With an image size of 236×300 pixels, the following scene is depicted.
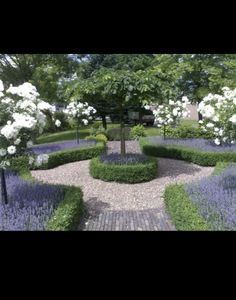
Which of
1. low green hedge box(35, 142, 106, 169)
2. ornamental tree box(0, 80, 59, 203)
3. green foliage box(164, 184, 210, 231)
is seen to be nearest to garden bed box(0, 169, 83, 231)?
ornamental tree box(0, 80, 59, 203)

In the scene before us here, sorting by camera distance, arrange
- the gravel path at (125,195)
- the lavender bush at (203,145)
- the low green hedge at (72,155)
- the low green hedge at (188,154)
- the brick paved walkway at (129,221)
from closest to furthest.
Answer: the brick paved walkway at (129,221) → the gravel path at (125,195) → the low green hedge at (188,154) → the lavender bush at (203,145) → the low green hedge at (72,155)

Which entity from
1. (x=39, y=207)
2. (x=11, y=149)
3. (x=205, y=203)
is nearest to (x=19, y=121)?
(x=11, y=149)

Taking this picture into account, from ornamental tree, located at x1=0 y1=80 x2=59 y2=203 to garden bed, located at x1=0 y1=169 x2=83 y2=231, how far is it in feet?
2.33

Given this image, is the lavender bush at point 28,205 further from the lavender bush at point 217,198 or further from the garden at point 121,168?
the lavender bush at point 217,198

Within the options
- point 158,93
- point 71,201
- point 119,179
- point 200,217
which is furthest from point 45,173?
point 200,217

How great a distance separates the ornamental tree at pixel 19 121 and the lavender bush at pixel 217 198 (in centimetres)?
256

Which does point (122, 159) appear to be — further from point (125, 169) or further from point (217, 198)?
point (217, 198)

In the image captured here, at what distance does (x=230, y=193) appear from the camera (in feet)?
20.1

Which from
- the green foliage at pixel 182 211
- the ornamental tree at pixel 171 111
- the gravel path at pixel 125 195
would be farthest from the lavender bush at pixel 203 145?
the green foliage at pixel 182 211

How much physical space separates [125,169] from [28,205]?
3.79 meters

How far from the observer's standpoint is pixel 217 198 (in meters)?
5.89

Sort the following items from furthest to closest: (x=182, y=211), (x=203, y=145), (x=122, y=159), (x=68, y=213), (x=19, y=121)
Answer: (x=203, y=145), (x=122, y=159), (x=182, y=211), (x=68, y=213), (x=19, y=121)

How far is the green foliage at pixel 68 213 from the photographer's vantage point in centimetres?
496
